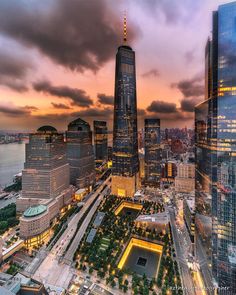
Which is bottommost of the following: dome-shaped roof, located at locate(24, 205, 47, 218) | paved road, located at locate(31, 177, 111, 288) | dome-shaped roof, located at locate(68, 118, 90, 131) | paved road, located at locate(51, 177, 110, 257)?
paved road, located at locate(31, 177, 111, 288)

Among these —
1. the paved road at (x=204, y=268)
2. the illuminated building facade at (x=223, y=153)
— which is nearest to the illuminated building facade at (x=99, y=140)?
the paved road at (x=204, y=268)

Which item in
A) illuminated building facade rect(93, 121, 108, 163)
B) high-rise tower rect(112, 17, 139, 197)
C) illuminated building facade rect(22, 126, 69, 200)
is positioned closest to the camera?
illuminated building facade rect(22, 126, 69, 200)

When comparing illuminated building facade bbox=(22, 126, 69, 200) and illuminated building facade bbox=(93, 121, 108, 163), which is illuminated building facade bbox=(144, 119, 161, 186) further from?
illuminated building facade bbox=(22, 126, 69, 200)

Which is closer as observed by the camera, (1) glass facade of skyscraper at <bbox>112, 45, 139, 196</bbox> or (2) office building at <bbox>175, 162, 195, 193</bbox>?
(1) glass facade of skyscraper at <bbox>112, 45, 139, 196</bbox>

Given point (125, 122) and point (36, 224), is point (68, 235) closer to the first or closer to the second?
point (36, 224)

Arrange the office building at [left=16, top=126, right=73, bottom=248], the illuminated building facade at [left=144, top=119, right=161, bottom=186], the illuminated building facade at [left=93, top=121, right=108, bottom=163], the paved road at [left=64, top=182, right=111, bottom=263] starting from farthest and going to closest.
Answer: the illuminated building facade at [left=93, top=121, right=108, bottom=163]
the illuminated building facade at [left=144, top=119, right=161, bottom=186]
the office building at [left=16, top=126, right=73, bottom=248]
the paved road at [left=64, top=182, right=111, bottom=263]

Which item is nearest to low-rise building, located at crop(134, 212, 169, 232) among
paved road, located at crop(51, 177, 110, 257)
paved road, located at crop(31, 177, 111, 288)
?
paved road, located at crop(51, 177, 110, 257)

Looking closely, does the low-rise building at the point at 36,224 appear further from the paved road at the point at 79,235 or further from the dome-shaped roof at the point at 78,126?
the dome-shaped roof at the point at 78,126
